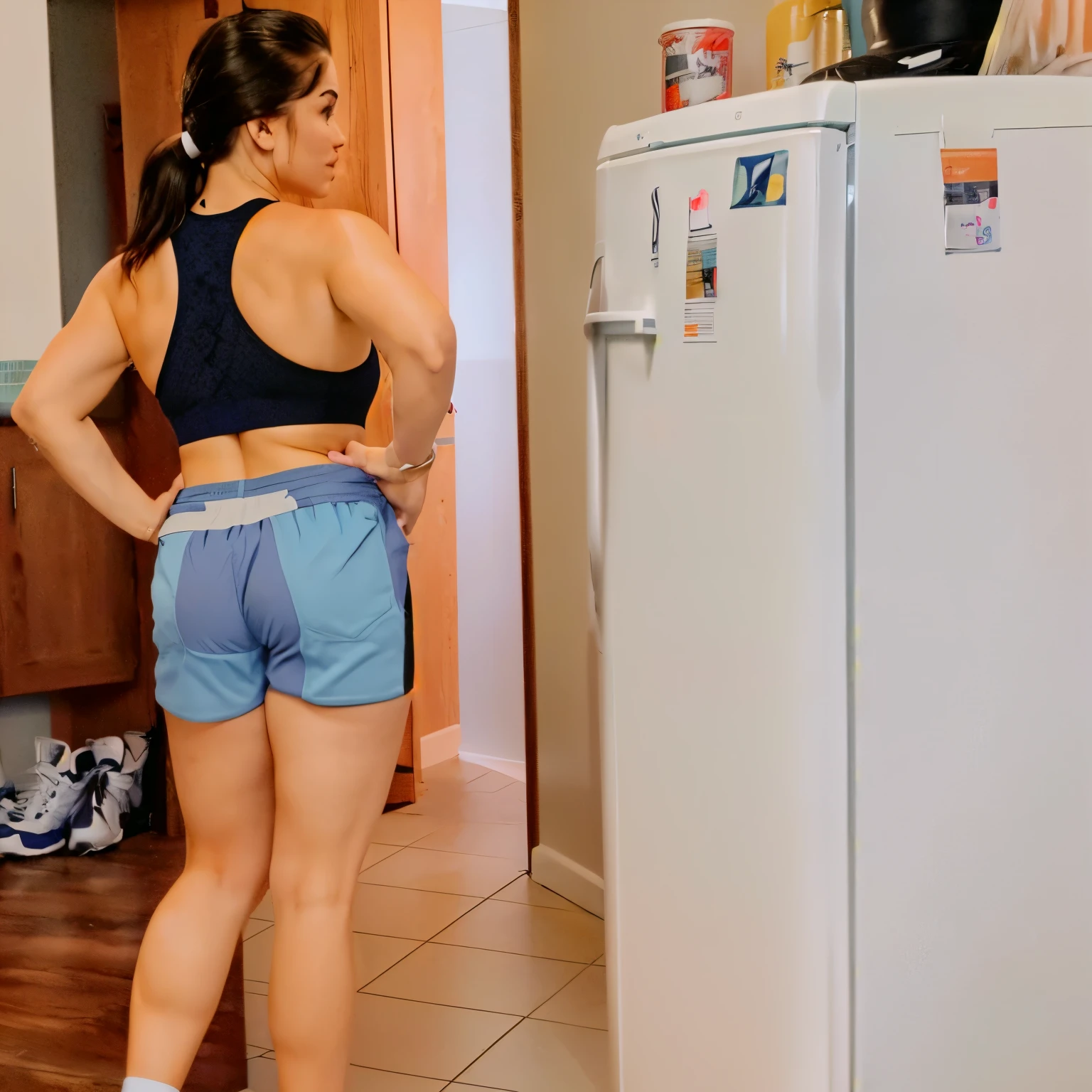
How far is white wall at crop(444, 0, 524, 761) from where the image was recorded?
3594mm

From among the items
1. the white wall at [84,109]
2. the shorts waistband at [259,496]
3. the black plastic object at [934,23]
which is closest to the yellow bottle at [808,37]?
the black plastic object at [934,23]

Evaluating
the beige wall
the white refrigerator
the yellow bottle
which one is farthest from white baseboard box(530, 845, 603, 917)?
the yellow bottle

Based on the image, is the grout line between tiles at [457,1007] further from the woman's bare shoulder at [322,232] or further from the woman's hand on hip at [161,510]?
the woman's bare shoulder at [322,232]

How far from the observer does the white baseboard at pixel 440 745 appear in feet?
12.5

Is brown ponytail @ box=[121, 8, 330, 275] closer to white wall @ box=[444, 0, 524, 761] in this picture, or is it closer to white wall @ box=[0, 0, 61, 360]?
white wall @ box=[0, 0, 61, 360]

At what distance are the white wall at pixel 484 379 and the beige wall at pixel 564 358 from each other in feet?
2.58

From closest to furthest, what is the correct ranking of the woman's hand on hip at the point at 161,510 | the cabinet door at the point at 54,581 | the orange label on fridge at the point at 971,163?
1. the orange label on fridge at the point at 971,163
2. the woman's hand on hip at the point at 161,510
3. the cabinet door at the point at 54,581

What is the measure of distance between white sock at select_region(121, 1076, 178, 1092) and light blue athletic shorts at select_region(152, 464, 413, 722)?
48 cm

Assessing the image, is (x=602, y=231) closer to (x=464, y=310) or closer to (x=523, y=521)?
(x=523, y=521)

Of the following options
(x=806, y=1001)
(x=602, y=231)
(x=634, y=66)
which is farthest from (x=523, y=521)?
(x=806, y=1001)

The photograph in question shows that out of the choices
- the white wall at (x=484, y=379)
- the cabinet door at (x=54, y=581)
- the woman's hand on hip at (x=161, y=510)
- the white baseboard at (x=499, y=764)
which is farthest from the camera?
the white baseboard at (x=499, y=764)

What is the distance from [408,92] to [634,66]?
3.52 feet

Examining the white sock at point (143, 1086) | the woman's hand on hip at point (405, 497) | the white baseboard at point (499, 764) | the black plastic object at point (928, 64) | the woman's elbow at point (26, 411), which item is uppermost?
the black plastic object at point (928, 64)

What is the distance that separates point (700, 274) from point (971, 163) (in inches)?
13.7
